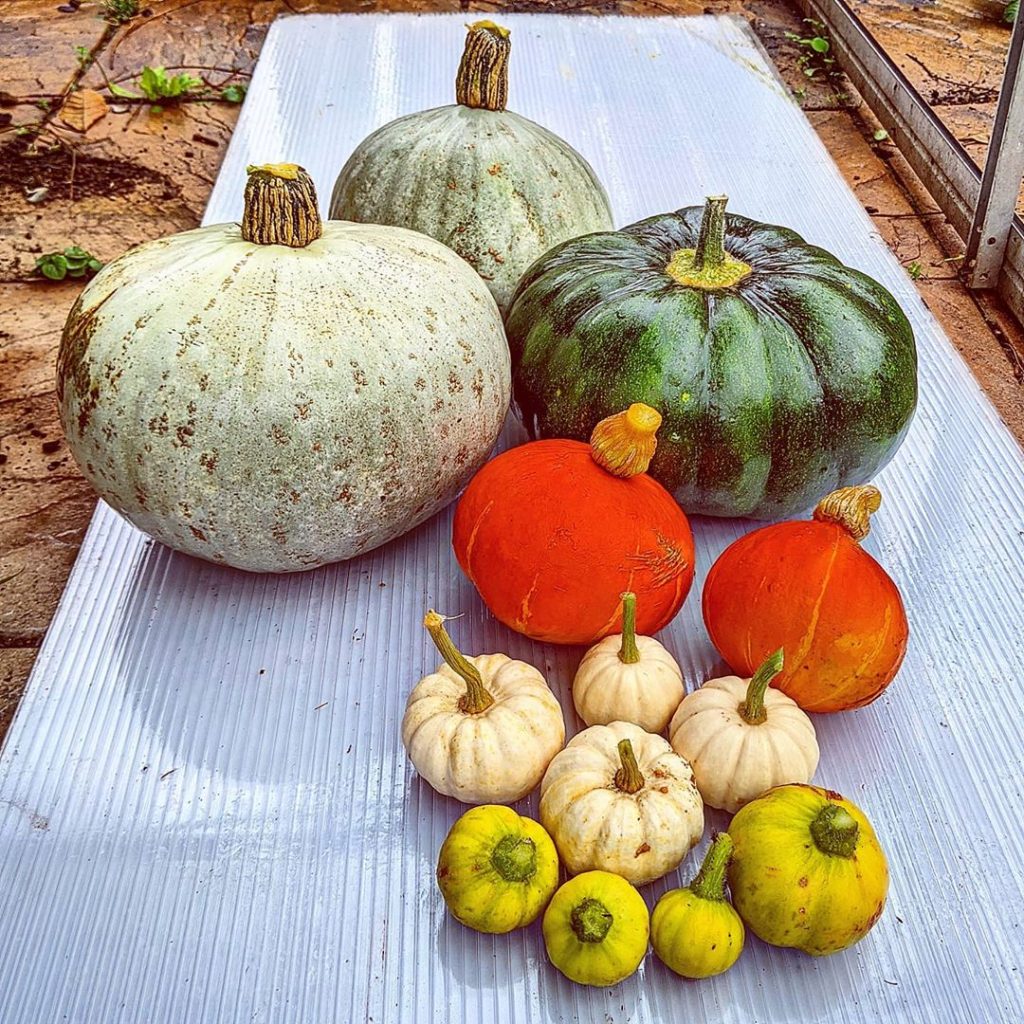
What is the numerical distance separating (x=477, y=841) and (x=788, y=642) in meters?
0.55

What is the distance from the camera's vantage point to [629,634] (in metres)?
1.46

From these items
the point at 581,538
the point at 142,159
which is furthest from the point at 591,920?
the point at 142,159

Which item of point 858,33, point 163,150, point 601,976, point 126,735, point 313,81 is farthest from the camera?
point 858,33

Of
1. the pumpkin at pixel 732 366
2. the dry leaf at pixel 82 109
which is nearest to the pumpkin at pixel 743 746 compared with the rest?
the pumpkin at pixel 732 366

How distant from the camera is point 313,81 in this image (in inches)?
145

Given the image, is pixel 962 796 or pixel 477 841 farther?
pixel 962 796

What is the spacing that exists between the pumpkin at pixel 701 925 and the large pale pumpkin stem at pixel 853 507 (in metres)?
0.54

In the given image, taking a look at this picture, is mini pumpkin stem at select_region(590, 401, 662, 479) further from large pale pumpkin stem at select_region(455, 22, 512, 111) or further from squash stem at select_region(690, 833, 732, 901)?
large pale pumpkin stem at select_region(455, 22, 512, 111)

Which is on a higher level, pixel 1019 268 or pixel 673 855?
pixel 673 855

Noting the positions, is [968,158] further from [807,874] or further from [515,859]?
[515,859]

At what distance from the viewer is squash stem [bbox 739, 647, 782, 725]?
133 cm

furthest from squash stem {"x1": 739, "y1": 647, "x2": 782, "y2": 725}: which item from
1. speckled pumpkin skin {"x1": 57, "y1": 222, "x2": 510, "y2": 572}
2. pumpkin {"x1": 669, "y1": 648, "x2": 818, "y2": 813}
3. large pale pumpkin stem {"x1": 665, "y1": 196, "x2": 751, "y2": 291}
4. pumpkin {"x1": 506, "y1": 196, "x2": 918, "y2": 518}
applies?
large pale pumpkin stem {"x1": 665, "y1": 196, "x2": 751, "y2": 291}

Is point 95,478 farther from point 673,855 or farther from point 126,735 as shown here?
point 673,855

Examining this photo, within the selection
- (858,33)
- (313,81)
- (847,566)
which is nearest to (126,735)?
(847,566)
